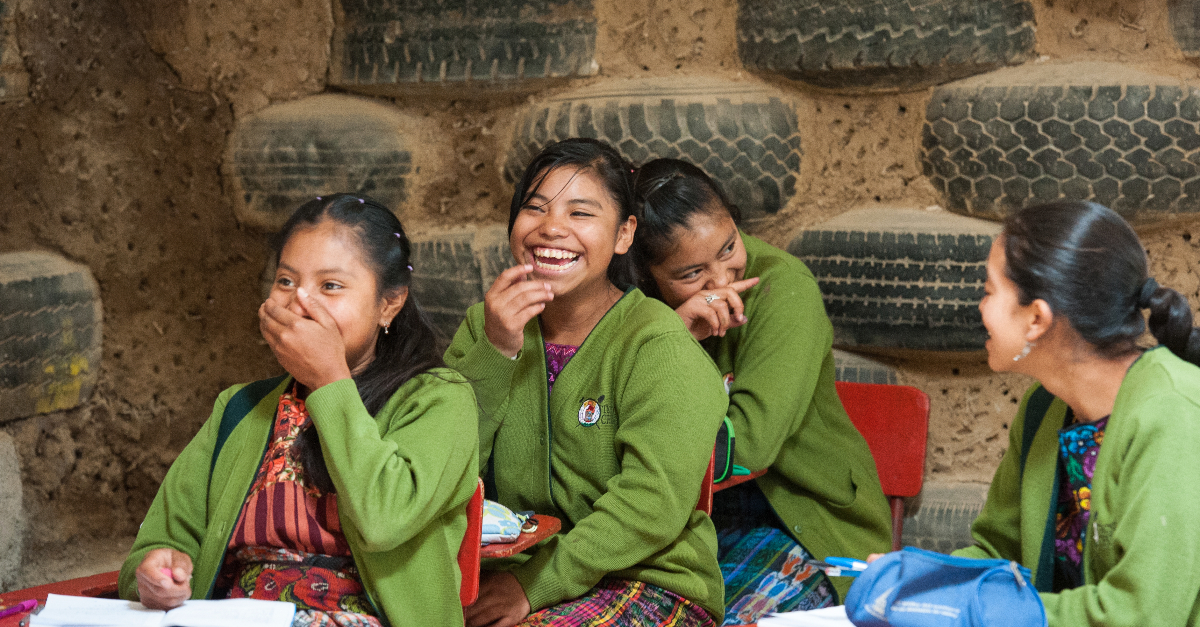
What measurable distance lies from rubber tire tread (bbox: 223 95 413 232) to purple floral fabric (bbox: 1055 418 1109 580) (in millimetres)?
1580

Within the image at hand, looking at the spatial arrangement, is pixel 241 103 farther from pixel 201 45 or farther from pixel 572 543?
pixel 572 543

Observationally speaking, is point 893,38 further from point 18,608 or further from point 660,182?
point 18,608

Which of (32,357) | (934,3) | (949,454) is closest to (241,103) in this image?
(32,357)

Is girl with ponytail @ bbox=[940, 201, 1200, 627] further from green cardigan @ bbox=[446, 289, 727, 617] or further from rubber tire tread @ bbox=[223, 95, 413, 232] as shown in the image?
rubber tire tread @ bbox=[223, 95, 413, 232]

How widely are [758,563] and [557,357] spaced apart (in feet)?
1.72

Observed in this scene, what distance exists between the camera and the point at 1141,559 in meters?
1.14

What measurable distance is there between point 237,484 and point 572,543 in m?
0.46

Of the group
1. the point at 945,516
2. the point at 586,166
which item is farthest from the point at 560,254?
the point at 945,516

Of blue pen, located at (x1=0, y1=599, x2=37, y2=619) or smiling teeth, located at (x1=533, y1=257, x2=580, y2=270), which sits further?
smiling teeth, located at (x1=533, y1=257, x2=580, y2=270)

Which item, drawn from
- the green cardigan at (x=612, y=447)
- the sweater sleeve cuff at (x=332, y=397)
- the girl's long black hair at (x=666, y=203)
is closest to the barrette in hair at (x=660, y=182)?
the girl's long black hair at (x=666, y=203)

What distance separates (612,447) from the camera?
65.3 inches

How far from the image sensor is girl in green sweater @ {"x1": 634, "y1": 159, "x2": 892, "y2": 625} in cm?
192

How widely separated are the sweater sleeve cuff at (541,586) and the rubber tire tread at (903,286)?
0.90m

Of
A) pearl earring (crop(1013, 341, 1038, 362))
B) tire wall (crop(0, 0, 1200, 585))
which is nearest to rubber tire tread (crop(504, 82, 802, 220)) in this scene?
tire wall (crop(0, 0, 1200, 585))
